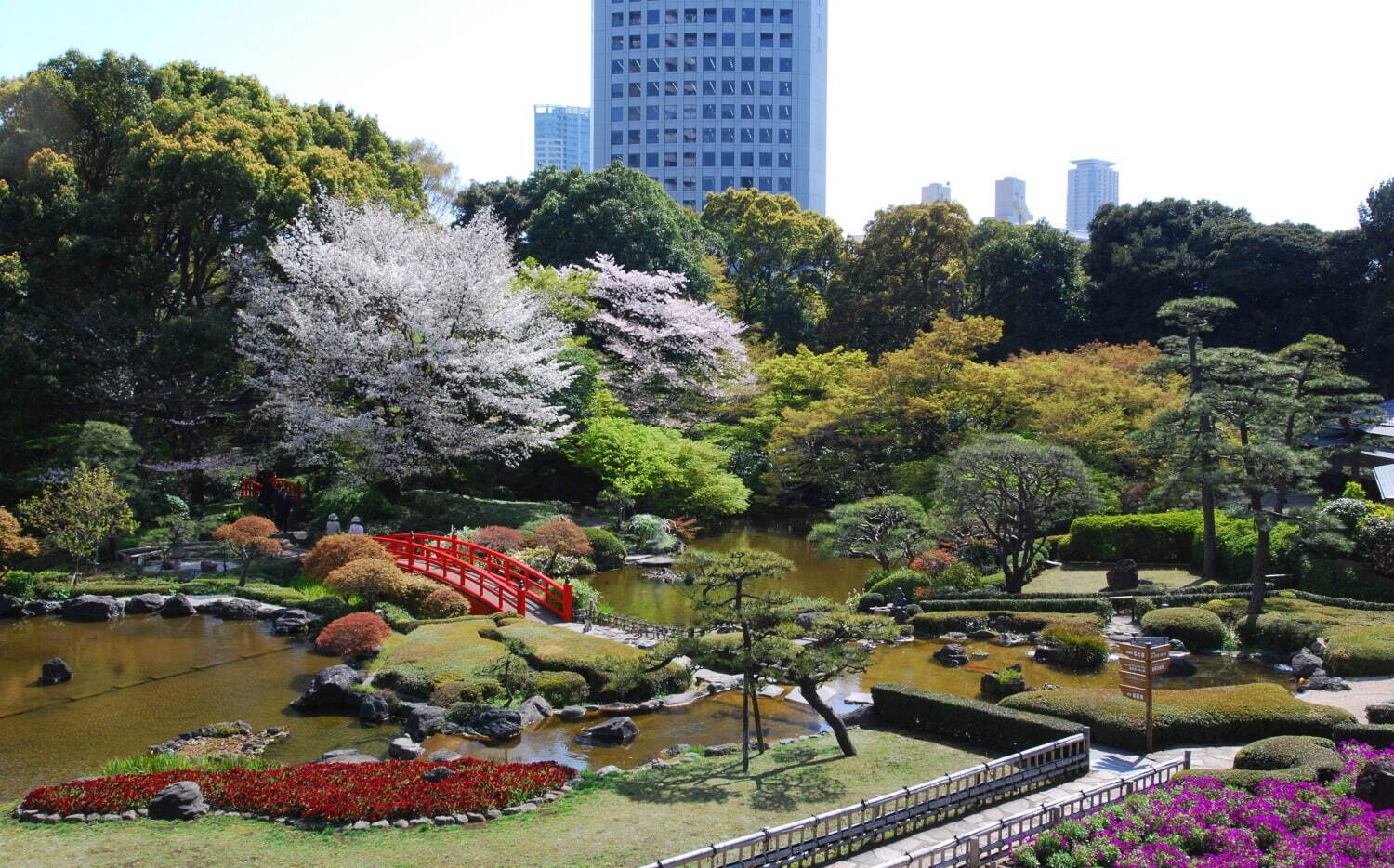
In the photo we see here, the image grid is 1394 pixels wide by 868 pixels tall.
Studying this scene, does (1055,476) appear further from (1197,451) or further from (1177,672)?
(1177,672)

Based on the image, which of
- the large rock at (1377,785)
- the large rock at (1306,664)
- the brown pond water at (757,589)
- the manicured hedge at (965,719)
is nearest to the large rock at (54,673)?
the brown pond water at (757,589)

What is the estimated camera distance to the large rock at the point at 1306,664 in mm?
17219

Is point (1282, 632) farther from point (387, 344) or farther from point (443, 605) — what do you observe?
point (387, 344)

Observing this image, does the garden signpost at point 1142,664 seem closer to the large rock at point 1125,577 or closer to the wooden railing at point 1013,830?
the wooden railing at point 1013,830

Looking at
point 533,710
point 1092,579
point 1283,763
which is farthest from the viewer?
point 1092,579

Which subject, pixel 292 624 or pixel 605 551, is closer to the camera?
pixel 292 624

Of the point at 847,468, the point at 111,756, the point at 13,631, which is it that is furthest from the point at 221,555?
the point at 847,468

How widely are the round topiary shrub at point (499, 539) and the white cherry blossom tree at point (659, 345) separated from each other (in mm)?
13586

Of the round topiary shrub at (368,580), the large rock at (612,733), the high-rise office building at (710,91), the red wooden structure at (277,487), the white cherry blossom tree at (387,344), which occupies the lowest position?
the large rock at (612,733)

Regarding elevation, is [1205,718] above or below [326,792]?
above

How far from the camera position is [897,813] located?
10.5 meters

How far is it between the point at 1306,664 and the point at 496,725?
539 inches

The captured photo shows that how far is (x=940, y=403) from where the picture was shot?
33.3 m

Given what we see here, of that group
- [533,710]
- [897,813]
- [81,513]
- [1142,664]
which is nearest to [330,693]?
[533,710]
